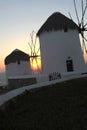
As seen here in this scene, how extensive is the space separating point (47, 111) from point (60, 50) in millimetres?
16663

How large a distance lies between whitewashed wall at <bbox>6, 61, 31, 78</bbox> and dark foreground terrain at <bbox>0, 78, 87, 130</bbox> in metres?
22.1

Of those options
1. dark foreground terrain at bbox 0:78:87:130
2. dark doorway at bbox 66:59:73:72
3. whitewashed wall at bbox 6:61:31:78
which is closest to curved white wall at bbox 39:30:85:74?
dark doorway at bbox 66:59:73:72

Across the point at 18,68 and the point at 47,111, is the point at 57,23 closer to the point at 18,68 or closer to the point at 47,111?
the point at 18,68

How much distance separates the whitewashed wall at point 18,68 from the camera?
115 ft

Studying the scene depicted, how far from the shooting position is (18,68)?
34938mm

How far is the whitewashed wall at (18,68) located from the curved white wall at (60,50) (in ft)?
29.4

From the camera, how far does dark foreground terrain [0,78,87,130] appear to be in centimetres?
772

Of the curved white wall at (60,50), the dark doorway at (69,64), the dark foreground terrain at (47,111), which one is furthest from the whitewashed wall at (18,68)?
the dark foreground terrain at (47,111)

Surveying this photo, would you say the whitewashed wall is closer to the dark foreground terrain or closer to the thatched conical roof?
the thatched conical roof

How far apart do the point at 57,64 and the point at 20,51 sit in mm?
10907

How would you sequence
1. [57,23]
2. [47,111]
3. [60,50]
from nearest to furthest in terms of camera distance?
[47,111], [60,50], [57,23]

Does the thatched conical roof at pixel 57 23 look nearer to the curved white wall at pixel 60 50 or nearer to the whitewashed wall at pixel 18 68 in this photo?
the curved white wall at pixel 60 50

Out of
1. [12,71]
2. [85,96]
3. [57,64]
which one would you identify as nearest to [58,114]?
[85,96]

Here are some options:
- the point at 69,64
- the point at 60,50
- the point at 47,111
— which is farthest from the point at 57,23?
the point at 47,111
